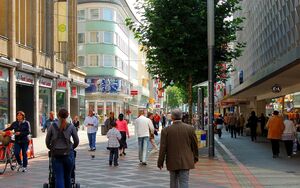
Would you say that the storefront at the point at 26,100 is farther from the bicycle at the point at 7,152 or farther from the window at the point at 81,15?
the window at the point at 81,15

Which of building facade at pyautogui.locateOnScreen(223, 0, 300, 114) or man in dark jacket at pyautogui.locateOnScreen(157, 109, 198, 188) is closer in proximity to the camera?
man in dark jacket at pyautogui.locateOnScreen(157, 109, 198, 188)

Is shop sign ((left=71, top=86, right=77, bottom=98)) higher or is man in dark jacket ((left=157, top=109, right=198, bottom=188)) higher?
shop sign ((left=71, top=86, right=77, bottom=98))

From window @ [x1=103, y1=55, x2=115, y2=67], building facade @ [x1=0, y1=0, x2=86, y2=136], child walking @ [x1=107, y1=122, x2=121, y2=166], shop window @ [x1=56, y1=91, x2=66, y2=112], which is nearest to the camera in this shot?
child walking @ [x1=107, y1=122, x2=121, y2=166]

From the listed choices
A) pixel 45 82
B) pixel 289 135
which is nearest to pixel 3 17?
pixel 45 82

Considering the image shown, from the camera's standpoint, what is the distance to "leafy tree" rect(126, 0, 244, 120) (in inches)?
892

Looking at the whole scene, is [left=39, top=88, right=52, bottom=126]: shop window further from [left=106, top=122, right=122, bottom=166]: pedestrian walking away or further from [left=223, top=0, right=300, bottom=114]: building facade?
[left=106, top=122, right=122, bottom=166]: pedestrian walking away

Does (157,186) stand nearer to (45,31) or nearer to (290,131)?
(290,131)

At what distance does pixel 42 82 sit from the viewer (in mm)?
→ 34531

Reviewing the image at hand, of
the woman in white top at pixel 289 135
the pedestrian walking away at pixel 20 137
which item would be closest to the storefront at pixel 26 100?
the pedestrian walking away at pixel 20 137

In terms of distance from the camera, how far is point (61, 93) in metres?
40.6

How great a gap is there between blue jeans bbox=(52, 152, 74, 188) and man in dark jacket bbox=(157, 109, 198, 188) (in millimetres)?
1873

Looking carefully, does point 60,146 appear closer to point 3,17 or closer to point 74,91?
point 3,17

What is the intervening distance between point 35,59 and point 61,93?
817cm

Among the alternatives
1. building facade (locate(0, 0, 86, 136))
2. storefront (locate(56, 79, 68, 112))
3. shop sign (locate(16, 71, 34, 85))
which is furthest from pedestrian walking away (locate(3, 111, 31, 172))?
storefront (locate(56, 79, 68, 112))
